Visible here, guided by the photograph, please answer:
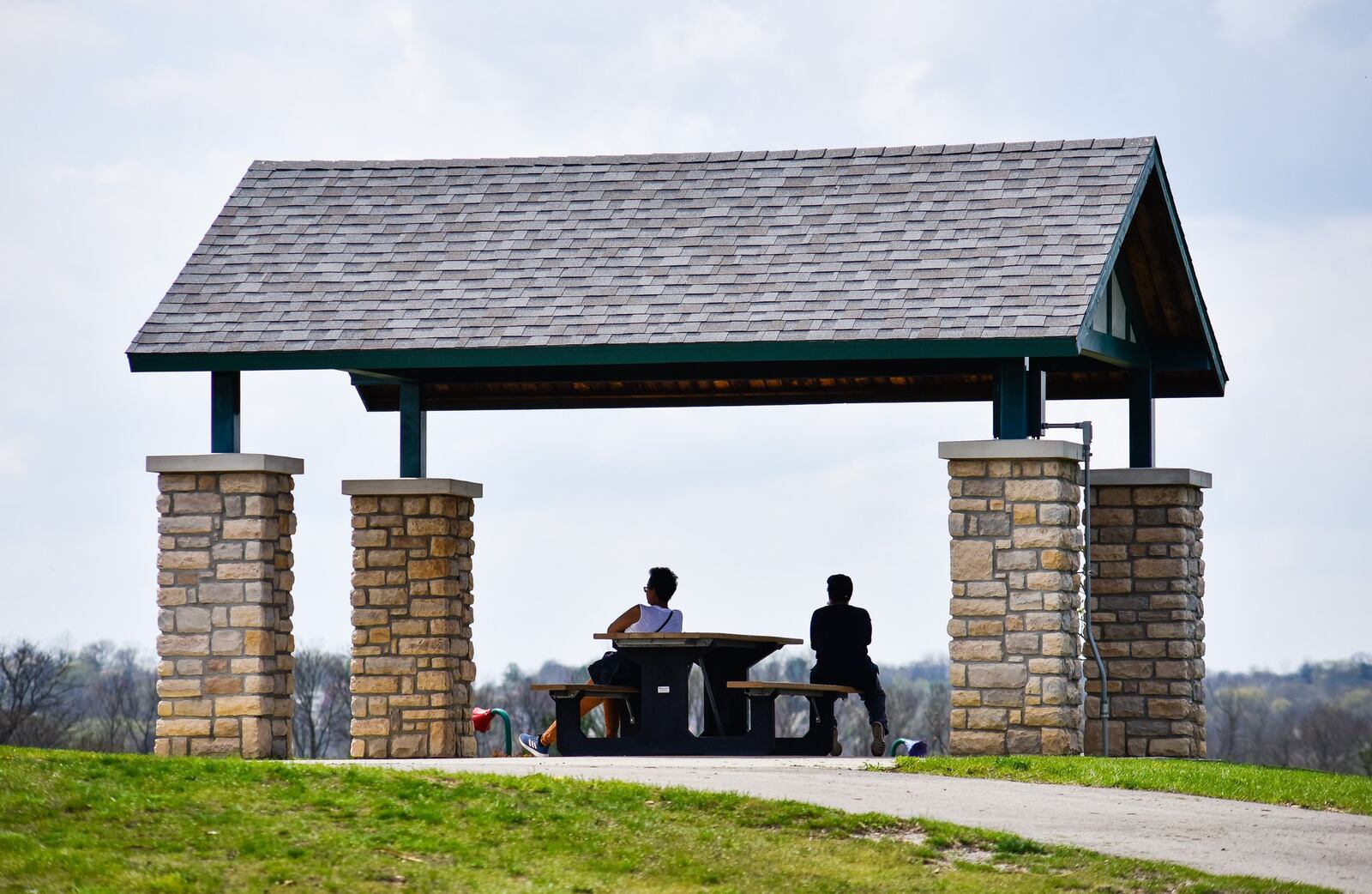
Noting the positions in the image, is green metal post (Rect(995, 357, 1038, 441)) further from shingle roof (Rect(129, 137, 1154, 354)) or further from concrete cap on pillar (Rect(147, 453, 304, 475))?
concrete cap on pillar (Rect(147, 453, 304, 475))

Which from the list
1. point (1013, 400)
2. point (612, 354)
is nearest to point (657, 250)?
point (612, 354)

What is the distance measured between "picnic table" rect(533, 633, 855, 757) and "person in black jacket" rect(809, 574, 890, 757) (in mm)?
183

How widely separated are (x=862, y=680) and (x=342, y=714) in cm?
4797

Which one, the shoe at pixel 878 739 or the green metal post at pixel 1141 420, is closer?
the shoe at pixel 878 739

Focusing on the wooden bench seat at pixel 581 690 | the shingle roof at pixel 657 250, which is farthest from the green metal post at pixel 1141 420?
the wooden bench seat at pixel 581 690

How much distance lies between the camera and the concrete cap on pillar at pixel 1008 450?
15.1 metres

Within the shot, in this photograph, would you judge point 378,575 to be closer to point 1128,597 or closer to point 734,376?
point 734,376

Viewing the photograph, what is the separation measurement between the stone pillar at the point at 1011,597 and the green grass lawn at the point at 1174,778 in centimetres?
51

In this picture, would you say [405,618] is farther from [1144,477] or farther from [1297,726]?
[1297,726]

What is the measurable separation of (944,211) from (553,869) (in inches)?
324

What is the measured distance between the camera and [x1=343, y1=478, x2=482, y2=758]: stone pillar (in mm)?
18000

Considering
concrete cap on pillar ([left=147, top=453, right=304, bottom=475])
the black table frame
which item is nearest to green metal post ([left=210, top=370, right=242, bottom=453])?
concrete cap on pillar ([left=147, top=453, right=304, bottom=475])

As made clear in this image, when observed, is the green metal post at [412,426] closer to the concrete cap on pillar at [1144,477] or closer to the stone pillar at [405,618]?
the stone pillar at [405,618]

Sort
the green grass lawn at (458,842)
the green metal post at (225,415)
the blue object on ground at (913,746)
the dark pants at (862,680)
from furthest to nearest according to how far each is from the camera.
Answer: the dark pants at (862,680)
the green metal post at (225,415)
the blue object on ground at (913,746)
the green grass lawn at (458,842)
